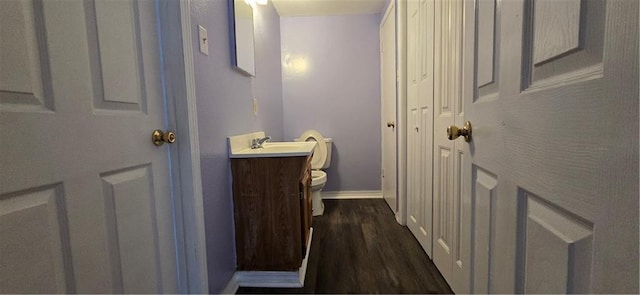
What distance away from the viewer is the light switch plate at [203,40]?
1.18 metres

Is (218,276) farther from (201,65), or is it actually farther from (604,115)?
(604,115)

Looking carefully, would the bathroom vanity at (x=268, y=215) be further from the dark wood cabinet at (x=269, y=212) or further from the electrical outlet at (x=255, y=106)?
the electrical outlet at (x=255, y=106)

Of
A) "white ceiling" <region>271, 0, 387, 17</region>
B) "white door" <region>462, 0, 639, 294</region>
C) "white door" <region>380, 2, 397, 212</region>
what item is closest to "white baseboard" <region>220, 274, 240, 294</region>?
"white door" <region>462, 0, 639, 294</region>

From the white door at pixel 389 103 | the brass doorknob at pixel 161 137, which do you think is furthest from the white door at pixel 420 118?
the brass doorknob at pixel 161 137

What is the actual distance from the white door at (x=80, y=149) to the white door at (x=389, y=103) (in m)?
2.11

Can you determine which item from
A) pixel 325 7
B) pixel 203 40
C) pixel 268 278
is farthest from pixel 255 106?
pixel 325 7

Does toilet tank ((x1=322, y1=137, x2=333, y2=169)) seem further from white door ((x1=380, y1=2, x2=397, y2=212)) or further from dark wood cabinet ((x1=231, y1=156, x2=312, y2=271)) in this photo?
dark wood cabinet ((x1=231, y1=156, x2=312, y2=271))

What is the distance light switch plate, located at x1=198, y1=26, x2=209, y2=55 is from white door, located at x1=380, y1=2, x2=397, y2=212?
1.81 metres

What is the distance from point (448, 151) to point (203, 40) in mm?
1338

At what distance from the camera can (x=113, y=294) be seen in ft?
2.52

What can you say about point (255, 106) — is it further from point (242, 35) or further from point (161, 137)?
point (161, 137)

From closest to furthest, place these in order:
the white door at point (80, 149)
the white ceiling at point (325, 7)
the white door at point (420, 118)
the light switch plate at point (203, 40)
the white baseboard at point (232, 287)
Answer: the white door at point (80, 149) < the light switch plate at point (203, 40) < the white baseboard at point (232, 287) < the white door at point (420, 118) < the white ceiling at point (325, 7)

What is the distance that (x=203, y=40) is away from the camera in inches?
47.5

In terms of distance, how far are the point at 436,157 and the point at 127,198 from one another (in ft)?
5.01
